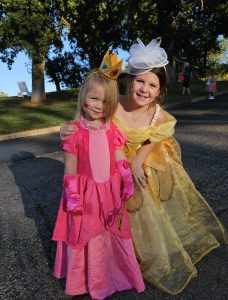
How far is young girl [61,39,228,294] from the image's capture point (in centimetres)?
271

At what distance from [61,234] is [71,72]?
29.0 m

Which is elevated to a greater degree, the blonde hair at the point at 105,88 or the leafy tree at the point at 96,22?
the leafy tree at the point at 96,22

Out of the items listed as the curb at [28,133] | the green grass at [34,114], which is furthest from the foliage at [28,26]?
the curb at [28,133]

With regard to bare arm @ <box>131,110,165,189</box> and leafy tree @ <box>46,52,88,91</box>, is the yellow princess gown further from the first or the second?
leafy tree @ <box>46,52,88,91</box>

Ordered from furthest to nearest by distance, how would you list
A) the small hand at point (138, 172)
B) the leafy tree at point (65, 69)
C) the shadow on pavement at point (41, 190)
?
1. the leafy tree at point (65, 69)
2. the shadow on pavement at point (41, 190)
3. the small hand at point (138, 172)

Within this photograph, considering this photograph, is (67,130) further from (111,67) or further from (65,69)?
(65,69)

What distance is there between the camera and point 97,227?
2576 mm

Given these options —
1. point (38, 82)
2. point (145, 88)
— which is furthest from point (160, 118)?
point (38, 82)

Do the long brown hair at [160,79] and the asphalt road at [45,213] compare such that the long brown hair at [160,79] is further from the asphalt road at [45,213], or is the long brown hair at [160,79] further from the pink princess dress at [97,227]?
the asphalt road at [45,213]

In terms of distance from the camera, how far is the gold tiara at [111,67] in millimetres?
2414

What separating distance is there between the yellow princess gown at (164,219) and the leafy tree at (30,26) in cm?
1259

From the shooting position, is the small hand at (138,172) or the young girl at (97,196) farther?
the small hand at (138,172)

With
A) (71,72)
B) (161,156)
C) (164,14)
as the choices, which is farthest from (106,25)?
(161,156)

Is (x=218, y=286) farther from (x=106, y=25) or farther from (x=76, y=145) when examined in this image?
(x=106, y=25)
